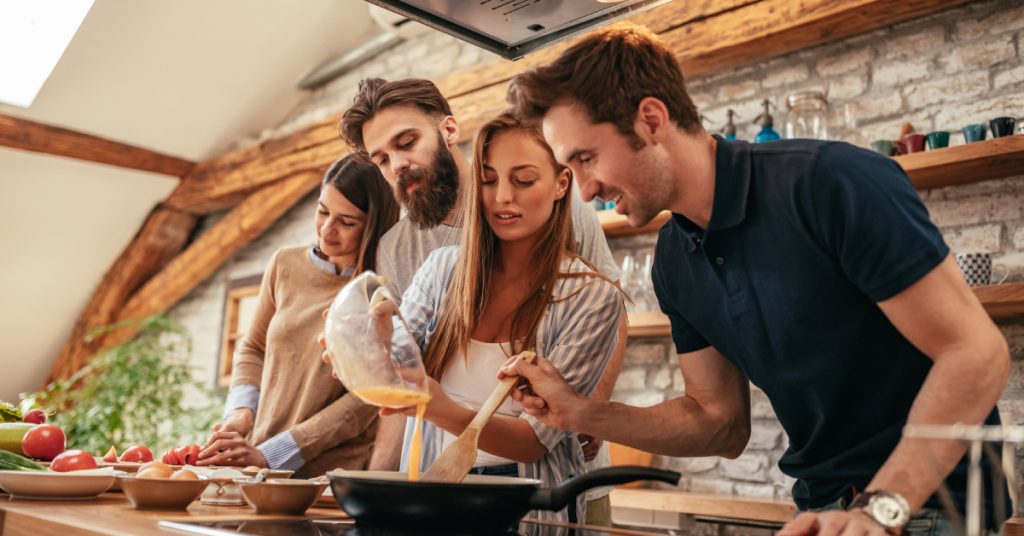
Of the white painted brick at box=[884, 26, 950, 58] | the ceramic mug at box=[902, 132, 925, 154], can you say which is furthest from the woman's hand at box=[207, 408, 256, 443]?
the white painted brick at box=[884, 26, 950, 58]

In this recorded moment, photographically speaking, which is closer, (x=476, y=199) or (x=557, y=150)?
(x=557, y=150)

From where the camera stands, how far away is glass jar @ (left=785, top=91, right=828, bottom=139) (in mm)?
3549

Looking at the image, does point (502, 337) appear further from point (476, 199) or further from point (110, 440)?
point (110, 440)

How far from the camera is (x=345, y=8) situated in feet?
18.9

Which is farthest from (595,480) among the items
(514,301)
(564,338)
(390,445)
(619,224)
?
(619,224)

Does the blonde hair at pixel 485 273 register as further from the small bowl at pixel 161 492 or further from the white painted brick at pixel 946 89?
the white painted brick at pixel 946 89

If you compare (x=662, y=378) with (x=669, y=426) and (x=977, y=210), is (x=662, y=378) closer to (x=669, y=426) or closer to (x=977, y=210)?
(x=977, y=210)

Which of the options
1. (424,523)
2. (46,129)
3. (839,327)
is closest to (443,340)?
(424,523)

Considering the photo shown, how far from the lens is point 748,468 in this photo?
3727 millimetres

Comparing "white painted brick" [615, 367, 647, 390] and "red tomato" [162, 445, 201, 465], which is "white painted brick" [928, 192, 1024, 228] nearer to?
"white painted brick" [615, 367, 647, 390]

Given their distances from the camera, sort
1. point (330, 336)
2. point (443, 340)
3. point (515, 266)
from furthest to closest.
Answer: point (515, 266) < point (443, 340) < point (330, 336)

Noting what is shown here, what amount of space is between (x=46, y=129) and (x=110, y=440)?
2025mm

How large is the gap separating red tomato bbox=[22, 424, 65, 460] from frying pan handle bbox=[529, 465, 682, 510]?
1.19 meters

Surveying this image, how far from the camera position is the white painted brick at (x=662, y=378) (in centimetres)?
407
